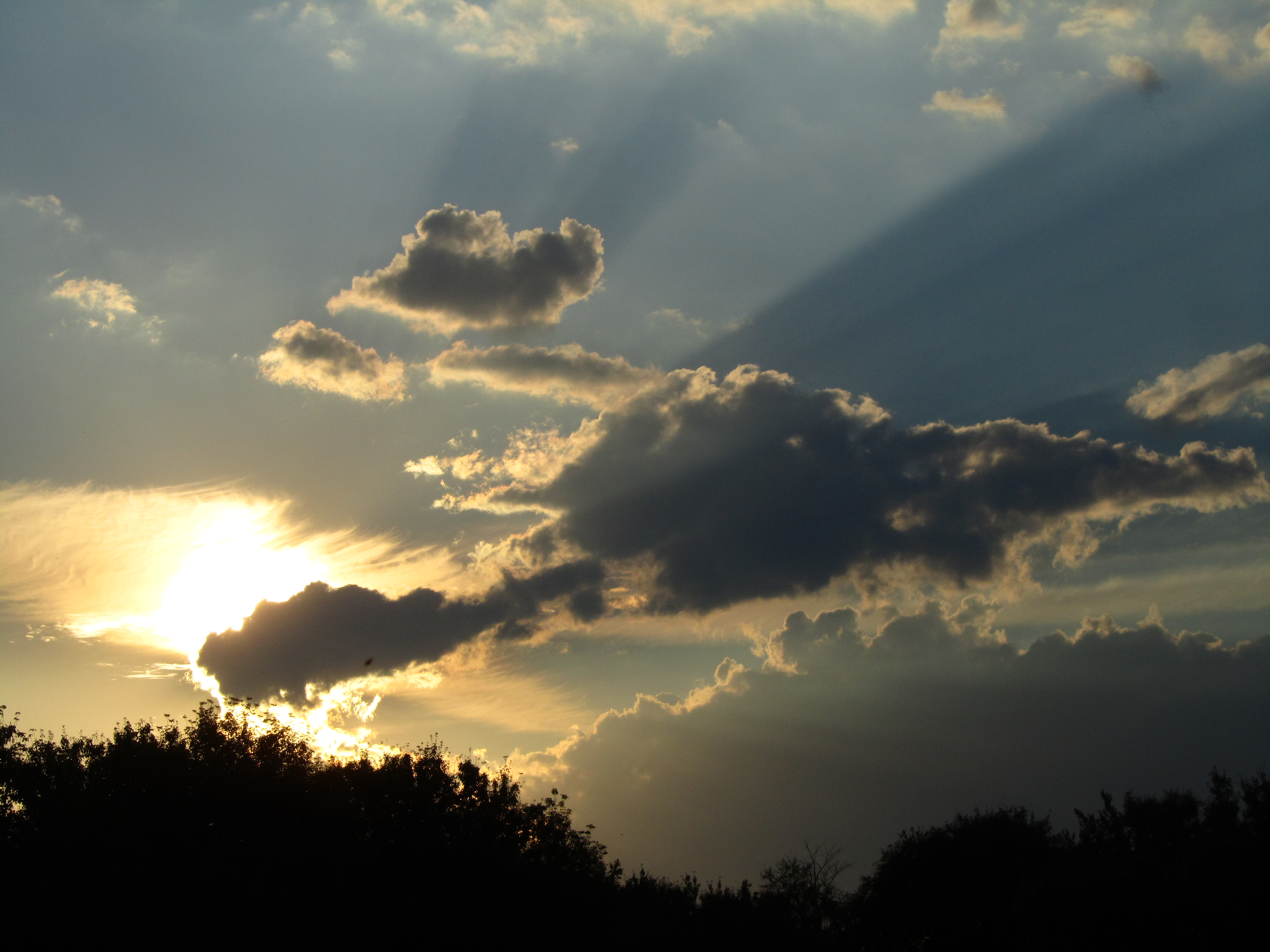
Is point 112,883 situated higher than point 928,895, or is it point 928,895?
point 112,883

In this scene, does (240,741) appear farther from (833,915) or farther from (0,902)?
(833,915)

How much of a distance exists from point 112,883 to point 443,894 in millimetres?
13928

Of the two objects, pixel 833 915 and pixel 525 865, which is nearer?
pixel 525 865

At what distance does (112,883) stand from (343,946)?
10422 mm

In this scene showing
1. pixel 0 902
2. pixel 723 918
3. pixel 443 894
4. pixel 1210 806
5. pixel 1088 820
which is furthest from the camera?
pixel 1088 820

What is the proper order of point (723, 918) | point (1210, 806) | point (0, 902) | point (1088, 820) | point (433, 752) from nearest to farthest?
1. point (0, 902)
2. point (1210, 806)
3. point (723, 918)
4. point (1088, 820)
5. point (433, 752)

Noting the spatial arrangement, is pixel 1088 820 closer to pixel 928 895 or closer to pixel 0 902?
pixel 928 895

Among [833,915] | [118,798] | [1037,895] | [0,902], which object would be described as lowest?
[833,915]

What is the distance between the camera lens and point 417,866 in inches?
1441

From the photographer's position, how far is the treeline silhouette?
107 feet

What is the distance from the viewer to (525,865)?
39250mm

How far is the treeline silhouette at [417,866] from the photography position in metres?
32.6

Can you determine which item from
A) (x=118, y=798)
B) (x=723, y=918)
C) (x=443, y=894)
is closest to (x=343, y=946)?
(x=443, y=894)

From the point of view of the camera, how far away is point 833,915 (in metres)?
60.5
